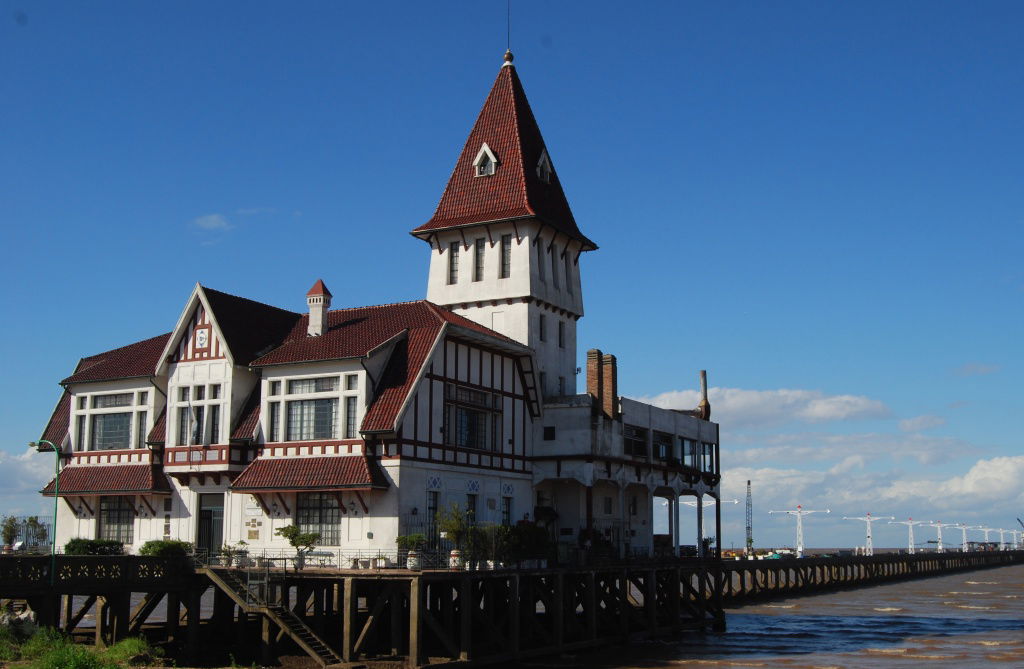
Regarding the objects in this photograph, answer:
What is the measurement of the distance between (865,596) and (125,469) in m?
59.8

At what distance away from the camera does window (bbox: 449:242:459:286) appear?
179 feet

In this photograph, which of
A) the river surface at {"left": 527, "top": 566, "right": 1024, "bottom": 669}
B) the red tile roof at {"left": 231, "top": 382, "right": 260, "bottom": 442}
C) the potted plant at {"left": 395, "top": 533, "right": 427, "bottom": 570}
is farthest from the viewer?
the red tile roof at {"left": 231, "top": 382, "right": 260, "bottom": 442}

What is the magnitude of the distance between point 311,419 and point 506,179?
17244 millimetres

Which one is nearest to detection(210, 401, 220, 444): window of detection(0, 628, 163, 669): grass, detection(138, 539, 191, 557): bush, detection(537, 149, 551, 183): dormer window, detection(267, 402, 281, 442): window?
detection(267, 402, 281, 442): window

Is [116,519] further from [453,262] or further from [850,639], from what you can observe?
[850,639]

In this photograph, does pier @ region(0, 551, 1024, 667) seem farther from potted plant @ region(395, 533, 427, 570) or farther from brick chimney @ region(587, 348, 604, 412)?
brick chimney @ region(587, 348, 604, 412)

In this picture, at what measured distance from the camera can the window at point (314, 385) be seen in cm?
4272

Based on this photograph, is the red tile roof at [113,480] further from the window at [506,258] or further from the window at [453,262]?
the window at [506,258]

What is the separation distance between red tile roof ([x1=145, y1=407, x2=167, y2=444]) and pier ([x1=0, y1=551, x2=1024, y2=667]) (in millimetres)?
6346

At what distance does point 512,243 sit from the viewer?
174 ft

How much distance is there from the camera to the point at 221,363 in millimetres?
44969

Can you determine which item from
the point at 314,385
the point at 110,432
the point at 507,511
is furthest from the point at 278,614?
the point at 110,432

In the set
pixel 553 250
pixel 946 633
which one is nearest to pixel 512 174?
pixel 553 250

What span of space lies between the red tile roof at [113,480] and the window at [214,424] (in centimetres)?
282
